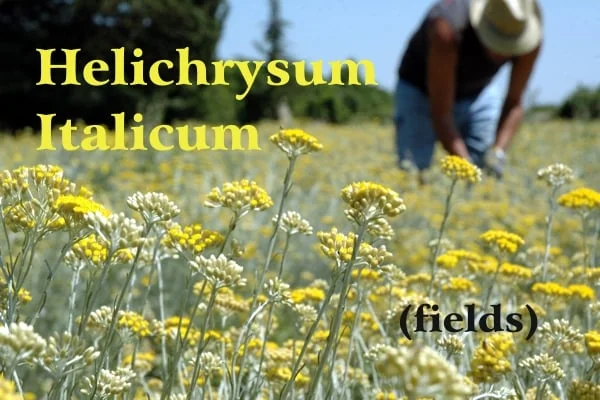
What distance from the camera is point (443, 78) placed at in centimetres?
420

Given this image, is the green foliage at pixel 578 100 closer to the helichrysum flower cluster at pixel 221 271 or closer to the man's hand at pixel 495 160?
the man's hand at pixel 495 160

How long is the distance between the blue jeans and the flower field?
0.51 metres

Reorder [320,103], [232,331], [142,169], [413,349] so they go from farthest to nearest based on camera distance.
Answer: [320,103] < [142,169] < [232,331] < [413,349]

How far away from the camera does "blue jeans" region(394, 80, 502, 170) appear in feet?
16.0

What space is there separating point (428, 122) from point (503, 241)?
327 cm

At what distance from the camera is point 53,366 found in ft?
3.28

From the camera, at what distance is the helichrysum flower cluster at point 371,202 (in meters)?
1.13

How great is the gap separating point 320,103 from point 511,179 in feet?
69.7

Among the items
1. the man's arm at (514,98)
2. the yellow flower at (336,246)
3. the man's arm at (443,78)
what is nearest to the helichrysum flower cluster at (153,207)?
the yellow flower at (336,246)

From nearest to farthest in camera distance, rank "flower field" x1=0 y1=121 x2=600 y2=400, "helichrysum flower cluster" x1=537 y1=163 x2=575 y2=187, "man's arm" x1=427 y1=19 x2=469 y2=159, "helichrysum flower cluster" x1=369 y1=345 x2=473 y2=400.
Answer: "helichrysum flower cluster" x1=369 y1=345 x2=473 y2=400
"flower field" x1=0 y1=121 x2=600 y2=400
"helichrysum flower cluster" x1=537 y1=163 x2=575 y2=187
"man's arm" x1=427 y1=19 x2=469 y2=159

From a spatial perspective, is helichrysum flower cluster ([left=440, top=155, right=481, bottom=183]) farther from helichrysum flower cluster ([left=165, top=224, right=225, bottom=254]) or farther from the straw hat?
the straw hat

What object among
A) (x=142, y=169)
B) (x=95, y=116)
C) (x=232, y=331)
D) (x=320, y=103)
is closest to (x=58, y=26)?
(x=95, y=116)

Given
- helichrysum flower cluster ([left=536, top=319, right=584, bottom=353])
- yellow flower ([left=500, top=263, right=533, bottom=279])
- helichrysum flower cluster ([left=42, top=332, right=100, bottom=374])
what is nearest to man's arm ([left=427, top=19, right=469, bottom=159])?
yellow flower ([left=500, top=263, right=533, bottom=279])

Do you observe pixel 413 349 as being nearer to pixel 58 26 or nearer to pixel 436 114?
pixel 436 114
